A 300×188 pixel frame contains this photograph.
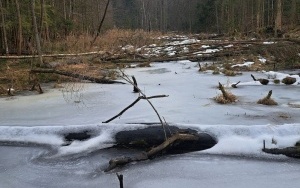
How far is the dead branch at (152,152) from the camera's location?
14.1ft

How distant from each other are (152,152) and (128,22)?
5562cm

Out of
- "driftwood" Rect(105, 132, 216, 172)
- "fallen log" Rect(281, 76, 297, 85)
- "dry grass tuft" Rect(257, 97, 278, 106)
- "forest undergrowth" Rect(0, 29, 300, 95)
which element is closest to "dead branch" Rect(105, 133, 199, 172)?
"driftwood" Rect(105, 132, 216, 172)

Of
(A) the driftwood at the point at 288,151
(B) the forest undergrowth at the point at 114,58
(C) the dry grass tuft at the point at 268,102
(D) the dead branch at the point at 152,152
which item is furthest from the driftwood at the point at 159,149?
(B) the forest undergrowth at the point at 114,58

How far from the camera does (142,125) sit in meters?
5.32

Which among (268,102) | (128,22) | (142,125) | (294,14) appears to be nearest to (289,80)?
(268,102)

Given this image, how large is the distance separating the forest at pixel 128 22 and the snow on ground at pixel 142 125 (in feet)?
27.8

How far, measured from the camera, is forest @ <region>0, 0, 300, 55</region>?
63.5 feet

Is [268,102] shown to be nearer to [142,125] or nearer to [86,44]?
[142,125]

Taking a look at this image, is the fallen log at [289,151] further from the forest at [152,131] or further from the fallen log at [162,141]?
the fallen log at [162,141]

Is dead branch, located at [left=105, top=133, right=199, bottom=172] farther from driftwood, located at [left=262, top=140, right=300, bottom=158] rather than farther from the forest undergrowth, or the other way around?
the forest undergrowth

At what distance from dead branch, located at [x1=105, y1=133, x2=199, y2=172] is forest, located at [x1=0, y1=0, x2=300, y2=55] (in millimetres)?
11110

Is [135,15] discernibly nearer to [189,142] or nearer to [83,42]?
[83,42]

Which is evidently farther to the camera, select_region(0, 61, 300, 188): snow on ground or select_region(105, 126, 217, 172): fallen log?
select_region(105, 126, 217, 172): fallen log

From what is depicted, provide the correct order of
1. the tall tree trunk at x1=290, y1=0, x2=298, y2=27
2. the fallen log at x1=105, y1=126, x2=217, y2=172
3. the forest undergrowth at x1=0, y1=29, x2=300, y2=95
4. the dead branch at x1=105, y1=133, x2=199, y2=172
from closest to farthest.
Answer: the dead branch at x1=105, y1=133, x2=199, y2=172
the fallen log at x1=105, y1=126, x2=217, y2=172
the forest undergrowth at x1=0, y1=29, x2=300, y2=95
the tall tree trunk at x1=290, y1=0, x2=298, y2=27
